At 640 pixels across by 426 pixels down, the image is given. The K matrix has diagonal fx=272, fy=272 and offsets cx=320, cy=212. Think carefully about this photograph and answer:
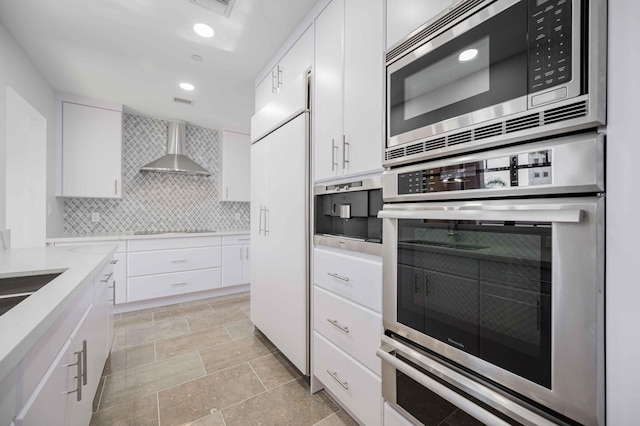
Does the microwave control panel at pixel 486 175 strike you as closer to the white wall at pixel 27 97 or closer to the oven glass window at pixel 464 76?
the oven glass window at pixel 464 76

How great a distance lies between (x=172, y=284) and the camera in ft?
11.2

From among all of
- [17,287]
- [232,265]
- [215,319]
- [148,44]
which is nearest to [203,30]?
[148,44]

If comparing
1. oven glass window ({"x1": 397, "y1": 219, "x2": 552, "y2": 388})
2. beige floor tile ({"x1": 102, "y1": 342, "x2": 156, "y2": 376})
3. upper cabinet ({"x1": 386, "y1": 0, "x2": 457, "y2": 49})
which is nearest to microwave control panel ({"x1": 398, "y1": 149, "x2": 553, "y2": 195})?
oven glass window ({"x1": 397, "y1": 219, "x2": 552, "y2": 388})

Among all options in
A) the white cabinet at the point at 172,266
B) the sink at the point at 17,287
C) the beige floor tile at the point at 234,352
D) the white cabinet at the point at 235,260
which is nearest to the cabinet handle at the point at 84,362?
the sink at the point at 17,287

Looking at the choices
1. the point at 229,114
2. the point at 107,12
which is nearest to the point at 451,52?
the point at 107,12

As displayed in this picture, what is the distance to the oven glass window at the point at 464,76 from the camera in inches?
28.6

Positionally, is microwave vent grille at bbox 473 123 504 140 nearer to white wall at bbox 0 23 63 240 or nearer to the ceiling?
the ceiling

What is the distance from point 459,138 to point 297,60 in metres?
1.52

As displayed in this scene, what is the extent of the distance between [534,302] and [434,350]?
1.22 feet

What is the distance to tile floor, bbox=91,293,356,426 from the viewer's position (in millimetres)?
1540

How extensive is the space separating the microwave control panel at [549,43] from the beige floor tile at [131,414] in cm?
223

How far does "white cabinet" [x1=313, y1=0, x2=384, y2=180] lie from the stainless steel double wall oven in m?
0.16

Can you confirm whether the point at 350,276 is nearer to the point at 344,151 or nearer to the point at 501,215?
the point at 344,151

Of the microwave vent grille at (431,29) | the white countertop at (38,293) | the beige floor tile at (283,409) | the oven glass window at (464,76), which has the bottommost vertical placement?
the beige floor tile at (283,409)
